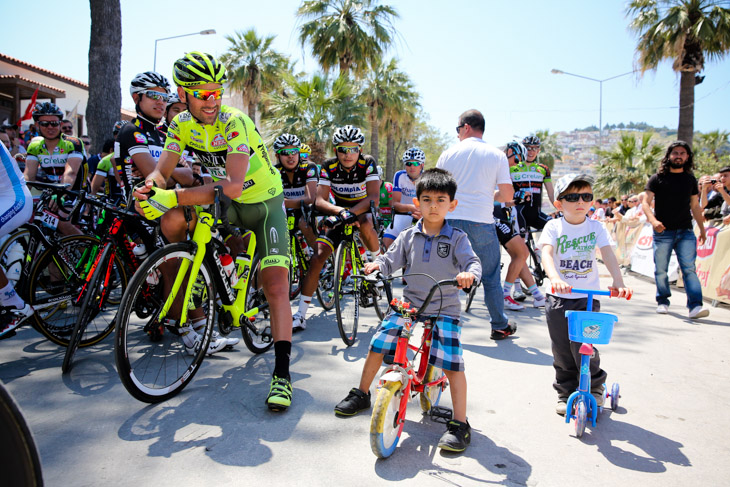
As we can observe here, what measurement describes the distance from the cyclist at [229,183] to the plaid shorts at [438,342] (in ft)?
2.66

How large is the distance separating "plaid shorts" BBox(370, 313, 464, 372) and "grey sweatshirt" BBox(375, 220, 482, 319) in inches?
4.9

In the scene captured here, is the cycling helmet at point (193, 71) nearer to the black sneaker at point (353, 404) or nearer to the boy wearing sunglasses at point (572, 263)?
the black sneaker at point (353, 404)

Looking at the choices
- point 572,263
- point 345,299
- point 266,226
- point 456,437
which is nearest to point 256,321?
point 266,226

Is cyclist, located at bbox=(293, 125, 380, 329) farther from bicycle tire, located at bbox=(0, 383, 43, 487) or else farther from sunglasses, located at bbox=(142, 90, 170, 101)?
bicycle tire, located at bbox=(0, 383, 43, 487)

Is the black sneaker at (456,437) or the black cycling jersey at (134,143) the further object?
the black cycling jersey at (134,143)

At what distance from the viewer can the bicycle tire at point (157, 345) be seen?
3.20 metres

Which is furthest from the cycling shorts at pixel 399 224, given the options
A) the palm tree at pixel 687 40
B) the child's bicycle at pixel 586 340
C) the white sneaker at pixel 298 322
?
the palm tree at pixel 687 40

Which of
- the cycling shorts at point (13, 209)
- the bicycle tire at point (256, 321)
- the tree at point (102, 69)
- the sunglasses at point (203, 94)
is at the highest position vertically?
the tree at point (102, 69)

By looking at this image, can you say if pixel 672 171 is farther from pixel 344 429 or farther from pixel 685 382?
pixel 344 429

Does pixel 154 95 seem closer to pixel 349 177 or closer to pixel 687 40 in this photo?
pixel 349 177

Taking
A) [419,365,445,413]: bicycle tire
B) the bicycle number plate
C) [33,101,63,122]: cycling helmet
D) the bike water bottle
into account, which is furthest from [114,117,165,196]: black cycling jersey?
[419,365,445,413]: bicycle tire

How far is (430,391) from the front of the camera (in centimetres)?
342

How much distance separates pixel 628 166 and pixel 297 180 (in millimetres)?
35148

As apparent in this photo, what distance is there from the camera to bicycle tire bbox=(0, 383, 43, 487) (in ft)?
4.88
